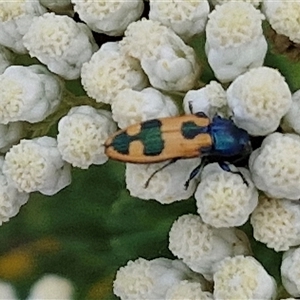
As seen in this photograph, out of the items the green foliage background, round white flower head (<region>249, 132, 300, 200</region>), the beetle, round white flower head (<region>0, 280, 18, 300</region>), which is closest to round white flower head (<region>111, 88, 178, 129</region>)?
the beetle

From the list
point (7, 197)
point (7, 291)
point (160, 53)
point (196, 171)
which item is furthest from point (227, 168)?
point (7, 291)

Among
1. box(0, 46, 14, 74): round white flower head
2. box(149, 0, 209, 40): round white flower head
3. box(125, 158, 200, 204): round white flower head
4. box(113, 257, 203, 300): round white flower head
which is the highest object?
box(149, 0, 209, 40): round white flower head

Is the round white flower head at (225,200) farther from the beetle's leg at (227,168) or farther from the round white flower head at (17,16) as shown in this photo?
the round white flower head at (17,16)

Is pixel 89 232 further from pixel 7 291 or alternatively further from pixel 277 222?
pixel 277 222

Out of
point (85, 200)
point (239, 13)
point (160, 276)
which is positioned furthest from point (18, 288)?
point (239, 13)

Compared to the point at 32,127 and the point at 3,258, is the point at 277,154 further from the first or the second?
the point at 3,258

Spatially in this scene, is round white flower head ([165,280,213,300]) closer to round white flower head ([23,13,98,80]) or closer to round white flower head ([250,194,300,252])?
round white flower head ([250,194,300,252])

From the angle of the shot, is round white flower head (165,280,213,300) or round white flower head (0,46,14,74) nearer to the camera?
round white flower head (165,280,213,300)
